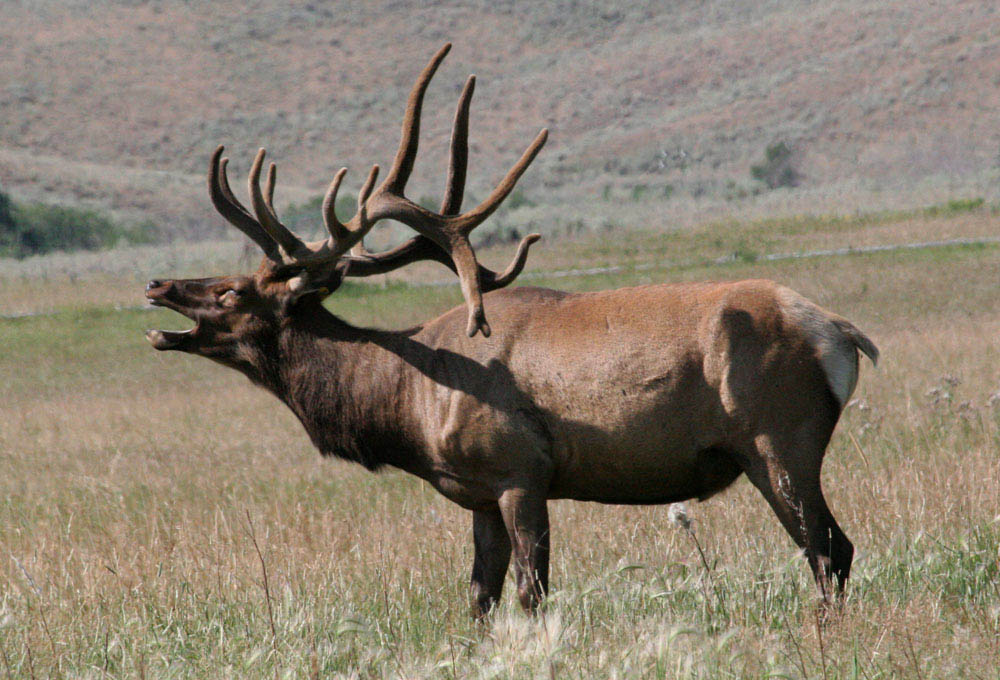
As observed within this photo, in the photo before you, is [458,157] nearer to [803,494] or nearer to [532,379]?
[532,379]

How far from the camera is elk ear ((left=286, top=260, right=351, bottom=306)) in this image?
21.1ft

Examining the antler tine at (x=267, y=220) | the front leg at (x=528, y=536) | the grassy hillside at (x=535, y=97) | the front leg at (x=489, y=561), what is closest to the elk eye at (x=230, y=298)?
the antler tine at (x=267, y=220)

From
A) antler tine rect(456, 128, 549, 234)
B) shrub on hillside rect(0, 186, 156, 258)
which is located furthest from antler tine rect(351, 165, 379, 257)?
shrub on hillside rect(0, 186, 156, 258)

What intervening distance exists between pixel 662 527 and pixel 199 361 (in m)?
15.1

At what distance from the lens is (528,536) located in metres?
5.77

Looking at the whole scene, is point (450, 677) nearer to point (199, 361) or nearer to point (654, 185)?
point (199, 361)

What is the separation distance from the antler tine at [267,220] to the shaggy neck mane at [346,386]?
0.34m

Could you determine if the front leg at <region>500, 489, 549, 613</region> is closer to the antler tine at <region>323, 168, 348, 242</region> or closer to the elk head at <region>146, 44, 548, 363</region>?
the elk head at <region>146, 44, 548, 363</region>

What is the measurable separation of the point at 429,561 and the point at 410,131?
92.4 inches

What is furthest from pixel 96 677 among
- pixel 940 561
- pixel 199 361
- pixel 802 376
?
pixel 199 361

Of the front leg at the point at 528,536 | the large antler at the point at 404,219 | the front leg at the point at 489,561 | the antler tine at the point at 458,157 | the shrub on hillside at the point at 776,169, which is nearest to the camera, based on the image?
the front leg at the point at 528,536

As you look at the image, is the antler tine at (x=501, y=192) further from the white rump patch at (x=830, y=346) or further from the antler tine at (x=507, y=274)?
the white rump patch at (x=830, y=346)

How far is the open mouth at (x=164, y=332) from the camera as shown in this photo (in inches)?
249

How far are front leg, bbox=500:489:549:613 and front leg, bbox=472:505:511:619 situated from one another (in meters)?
0.35
